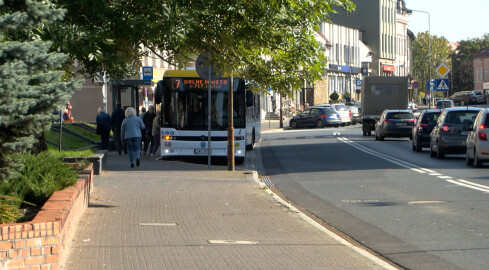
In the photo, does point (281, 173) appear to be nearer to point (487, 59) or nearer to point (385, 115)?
point (385, 115)

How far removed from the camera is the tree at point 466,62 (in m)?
145

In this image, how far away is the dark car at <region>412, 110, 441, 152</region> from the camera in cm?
3017

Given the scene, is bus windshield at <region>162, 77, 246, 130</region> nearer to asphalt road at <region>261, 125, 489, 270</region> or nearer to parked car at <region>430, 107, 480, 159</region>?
asphalt road at <region>261, 125, 489, 270</region>

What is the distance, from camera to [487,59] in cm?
13475

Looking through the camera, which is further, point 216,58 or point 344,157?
point 344,157

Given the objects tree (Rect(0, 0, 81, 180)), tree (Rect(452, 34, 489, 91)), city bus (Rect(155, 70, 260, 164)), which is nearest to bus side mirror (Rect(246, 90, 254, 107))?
city bus (Rect(155, 70, 260, 164))

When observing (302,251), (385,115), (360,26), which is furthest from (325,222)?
(360,26)

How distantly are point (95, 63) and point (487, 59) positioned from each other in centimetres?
13016

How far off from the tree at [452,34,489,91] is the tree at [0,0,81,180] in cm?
14343

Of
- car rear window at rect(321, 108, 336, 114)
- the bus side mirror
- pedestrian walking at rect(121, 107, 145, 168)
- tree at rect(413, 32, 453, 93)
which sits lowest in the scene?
pedestrian walking at rect(121, 107, 145, 168)

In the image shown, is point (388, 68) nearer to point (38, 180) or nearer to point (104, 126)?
point (104, 126)

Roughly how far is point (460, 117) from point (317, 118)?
32763mm

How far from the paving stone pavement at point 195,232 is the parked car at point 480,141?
23.9 feet

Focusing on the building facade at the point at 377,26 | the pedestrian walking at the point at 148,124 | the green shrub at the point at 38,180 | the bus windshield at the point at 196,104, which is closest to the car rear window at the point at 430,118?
the bus windshield at the point at 196,104
